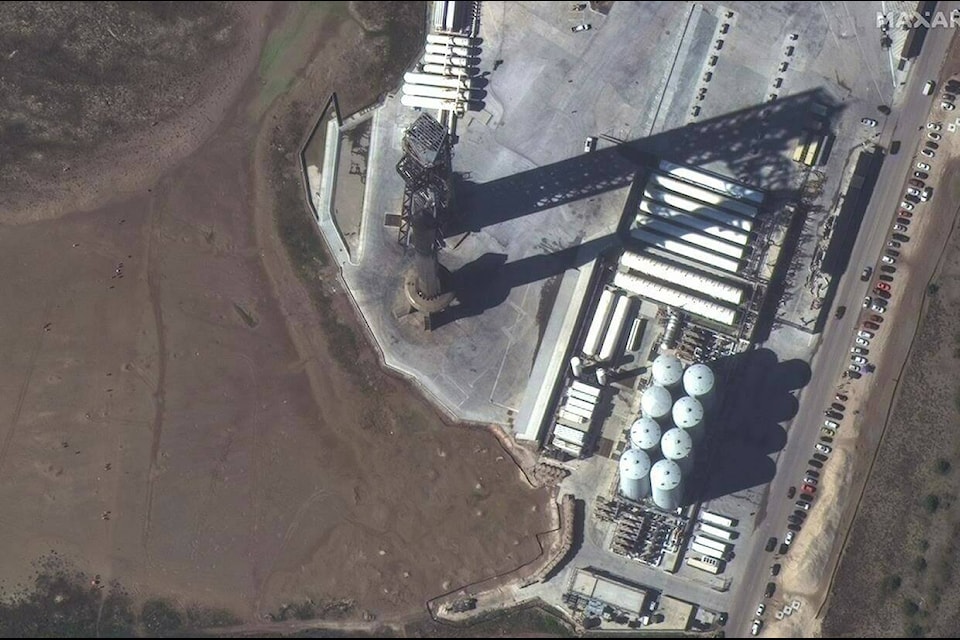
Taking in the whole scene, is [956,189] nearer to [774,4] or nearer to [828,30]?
[828,30]

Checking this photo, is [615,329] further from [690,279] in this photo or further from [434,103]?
[434,103]

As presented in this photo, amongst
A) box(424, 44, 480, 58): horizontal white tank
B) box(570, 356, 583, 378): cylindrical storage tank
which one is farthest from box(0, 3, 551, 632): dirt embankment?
box(424, 44, 480, 58): horizontal white tank

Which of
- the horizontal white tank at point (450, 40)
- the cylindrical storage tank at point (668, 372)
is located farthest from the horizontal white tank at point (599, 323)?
the horizontal white tank at point (450, 40)

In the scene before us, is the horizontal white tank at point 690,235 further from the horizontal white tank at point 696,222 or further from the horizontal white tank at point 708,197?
the horizontal white tank at point 708,197

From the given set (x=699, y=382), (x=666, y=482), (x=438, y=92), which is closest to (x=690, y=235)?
(x=699, y=382)

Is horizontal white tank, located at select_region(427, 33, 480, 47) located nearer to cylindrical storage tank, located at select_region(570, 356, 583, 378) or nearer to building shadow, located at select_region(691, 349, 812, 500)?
cylindrical storage tank, located at select_region(570, 356, 583, 378)

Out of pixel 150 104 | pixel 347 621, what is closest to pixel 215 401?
pixel 347 621
